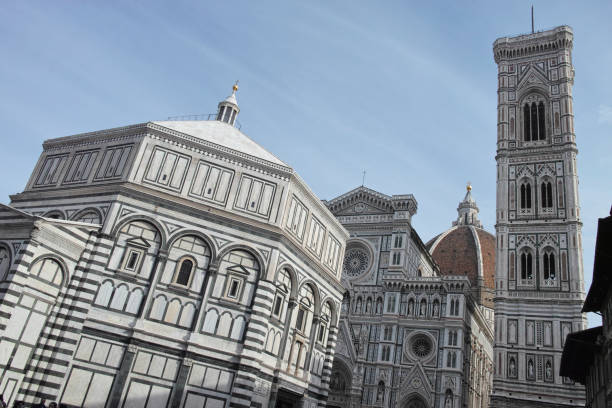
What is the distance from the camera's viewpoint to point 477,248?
271 feet

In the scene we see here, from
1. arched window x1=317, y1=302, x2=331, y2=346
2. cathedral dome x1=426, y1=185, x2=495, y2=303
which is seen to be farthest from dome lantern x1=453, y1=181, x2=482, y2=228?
arched window x1=317, y1=302, x2=331, y2=346

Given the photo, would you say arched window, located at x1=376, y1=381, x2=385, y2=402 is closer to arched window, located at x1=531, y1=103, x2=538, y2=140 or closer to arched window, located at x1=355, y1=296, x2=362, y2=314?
arched window, located at x1=355, y1=296, x2=362, y2=314

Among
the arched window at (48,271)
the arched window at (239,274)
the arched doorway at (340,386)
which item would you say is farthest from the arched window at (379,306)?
the arched window at (48,271)

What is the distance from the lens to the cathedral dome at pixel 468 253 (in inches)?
3118

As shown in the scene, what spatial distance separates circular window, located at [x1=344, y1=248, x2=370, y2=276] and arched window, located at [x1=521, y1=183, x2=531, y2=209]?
14.1 m

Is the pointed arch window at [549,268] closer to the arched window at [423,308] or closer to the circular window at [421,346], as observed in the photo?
the arched window at [423,308]

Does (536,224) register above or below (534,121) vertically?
below

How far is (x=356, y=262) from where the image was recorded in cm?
4769

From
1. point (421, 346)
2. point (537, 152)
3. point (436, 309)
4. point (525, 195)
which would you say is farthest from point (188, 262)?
point (537, 152)

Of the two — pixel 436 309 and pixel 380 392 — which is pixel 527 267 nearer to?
pixel 436 309

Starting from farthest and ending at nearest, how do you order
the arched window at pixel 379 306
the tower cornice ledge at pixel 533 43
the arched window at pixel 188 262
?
the tower cornice ledge at pixel 533 43 < the arched window at pixel 379 306 < the arched window at pixel 188 262

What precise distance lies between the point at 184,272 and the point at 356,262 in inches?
1144

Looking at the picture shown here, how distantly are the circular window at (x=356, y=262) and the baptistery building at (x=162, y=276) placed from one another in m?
21.9

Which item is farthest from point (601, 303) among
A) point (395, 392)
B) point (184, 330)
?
point (395, 392)
